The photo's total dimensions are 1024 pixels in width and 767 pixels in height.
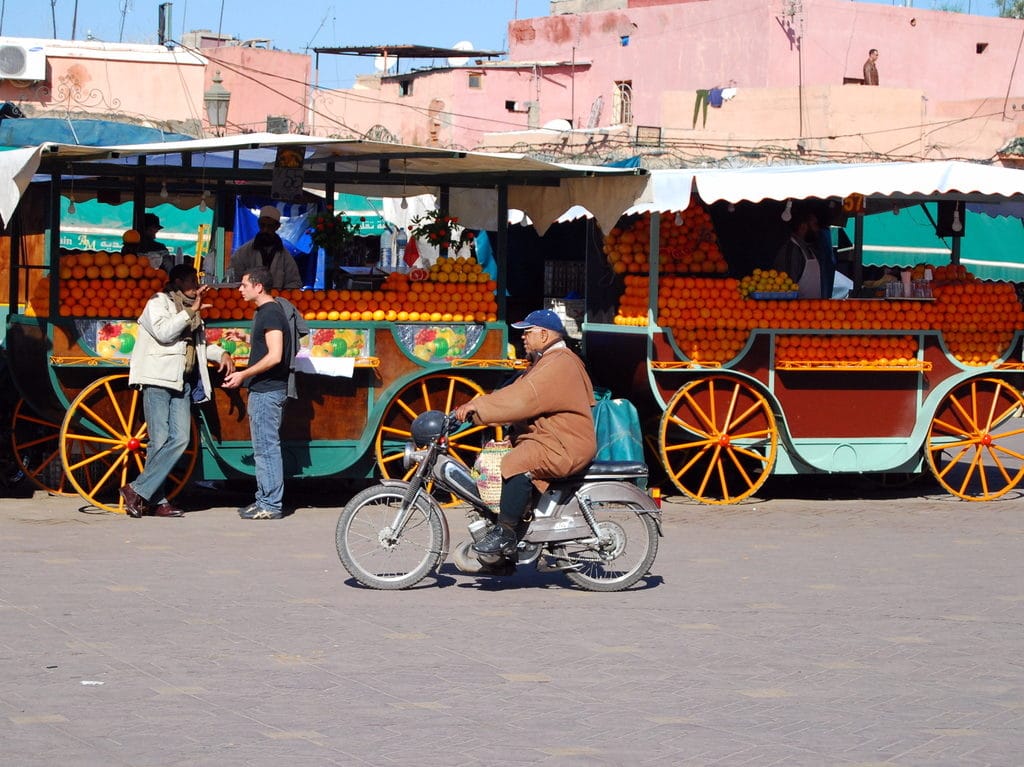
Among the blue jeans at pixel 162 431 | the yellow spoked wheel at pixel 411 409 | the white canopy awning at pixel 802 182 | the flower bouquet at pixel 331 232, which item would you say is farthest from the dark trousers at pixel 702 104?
the blue jeans at pixel 162 431

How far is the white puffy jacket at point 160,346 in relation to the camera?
9.69 meters

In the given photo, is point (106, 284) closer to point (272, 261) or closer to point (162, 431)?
point (162, 431)

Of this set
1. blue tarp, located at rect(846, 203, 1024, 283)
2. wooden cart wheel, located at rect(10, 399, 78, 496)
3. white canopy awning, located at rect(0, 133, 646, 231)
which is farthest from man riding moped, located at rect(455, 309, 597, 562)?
blue tarp, located at rect(846, 203, 1024, 283)

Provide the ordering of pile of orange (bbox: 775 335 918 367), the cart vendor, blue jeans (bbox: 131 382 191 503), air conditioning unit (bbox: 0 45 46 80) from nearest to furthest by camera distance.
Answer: blue jeans (bbox: 131 382 191 503), pile of orange (bbox: 775 335 918 367), the cart vendor, air conditioning unit (bbox: 0 45 46 80)

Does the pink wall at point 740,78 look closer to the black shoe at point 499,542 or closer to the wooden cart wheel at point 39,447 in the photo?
the wooden cart wheel at point 39,447

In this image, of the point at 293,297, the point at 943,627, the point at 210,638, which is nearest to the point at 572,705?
the point at 210,638

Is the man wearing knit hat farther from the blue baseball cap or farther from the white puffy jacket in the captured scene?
the blue baseball cap

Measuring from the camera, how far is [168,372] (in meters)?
9.74

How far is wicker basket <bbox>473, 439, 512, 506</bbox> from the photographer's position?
25.2 feet

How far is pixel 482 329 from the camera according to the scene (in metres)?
10.9

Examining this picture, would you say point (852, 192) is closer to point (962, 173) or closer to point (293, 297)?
point (962, 173)

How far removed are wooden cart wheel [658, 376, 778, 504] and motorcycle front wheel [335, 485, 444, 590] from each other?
3.61 meters

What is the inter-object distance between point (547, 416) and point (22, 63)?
830 inches

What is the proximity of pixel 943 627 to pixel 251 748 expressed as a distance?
3677 millimetres
